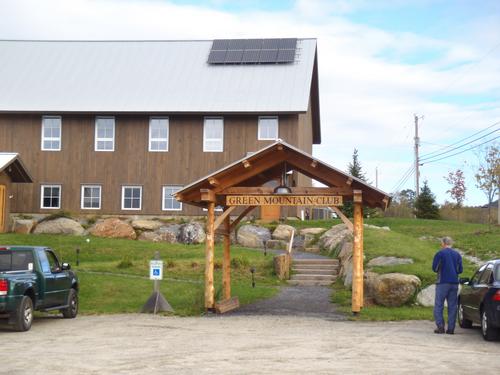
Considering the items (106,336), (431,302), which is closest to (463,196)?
(431,302)

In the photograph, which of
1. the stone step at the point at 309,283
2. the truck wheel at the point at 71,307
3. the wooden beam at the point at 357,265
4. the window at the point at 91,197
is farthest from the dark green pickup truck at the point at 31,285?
the window at the point at 91,197

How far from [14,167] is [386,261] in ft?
68.7

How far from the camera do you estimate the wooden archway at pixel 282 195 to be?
19422mm

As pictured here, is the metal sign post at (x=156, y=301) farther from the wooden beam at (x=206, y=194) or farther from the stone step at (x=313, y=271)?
the stone step at (x=313, y=271)

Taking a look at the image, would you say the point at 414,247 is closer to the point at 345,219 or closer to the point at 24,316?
the point at 345,219

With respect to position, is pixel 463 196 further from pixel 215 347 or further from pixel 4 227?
pixel 215 347

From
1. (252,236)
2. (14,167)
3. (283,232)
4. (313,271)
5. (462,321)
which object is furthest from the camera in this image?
(14,167)

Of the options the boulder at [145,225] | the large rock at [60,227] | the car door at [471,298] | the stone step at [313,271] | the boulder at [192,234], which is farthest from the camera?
the boulder at [145,225]

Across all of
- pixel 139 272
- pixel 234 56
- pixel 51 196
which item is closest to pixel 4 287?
pixel 139 272

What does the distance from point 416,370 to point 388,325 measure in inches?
257

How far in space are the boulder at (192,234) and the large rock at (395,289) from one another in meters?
17.2

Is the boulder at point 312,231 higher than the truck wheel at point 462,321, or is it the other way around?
the boulder at point 312,231

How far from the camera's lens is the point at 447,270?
653 inches

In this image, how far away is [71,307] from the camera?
63.1ft
